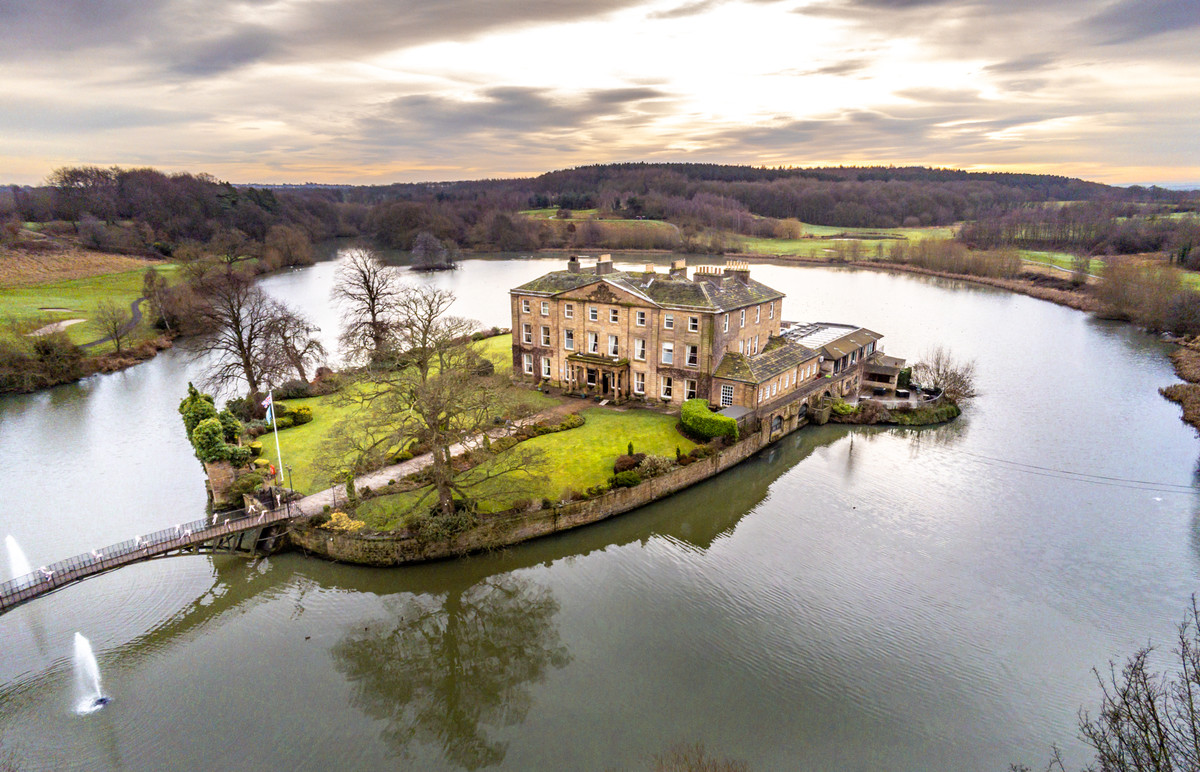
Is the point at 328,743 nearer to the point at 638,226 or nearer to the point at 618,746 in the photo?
the point at 618,746

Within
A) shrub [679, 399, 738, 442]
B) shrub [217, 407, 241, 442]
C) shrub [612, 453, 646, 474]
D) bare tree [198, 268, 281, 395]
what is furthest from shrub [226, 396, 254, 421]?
shrub [679, 399, 738, 442]

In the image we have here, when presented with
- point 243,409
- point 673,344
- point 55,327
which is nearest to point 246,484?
point 243,409

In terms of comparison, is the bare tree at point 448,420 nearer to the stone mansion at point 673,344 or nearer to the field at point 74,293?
the stone mansion at point 673,344

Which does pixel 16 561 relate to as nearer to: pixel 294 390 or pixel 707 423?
pixel 294 390

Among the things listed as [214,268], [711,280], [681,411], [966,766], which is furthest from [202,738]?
[214,268]

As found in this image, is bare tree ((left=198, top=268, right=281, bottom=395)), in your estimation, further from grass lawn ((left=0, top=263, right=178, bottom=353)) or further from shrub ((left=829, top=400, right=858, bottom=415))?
shrub ((left=829, top=400, right=858, bottom=415))

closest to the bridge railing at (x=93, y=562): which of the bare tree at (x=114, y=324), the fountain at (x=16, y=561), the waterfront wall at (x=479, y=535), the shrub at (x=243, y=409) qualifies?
the fountain at (x=16, y=561)
